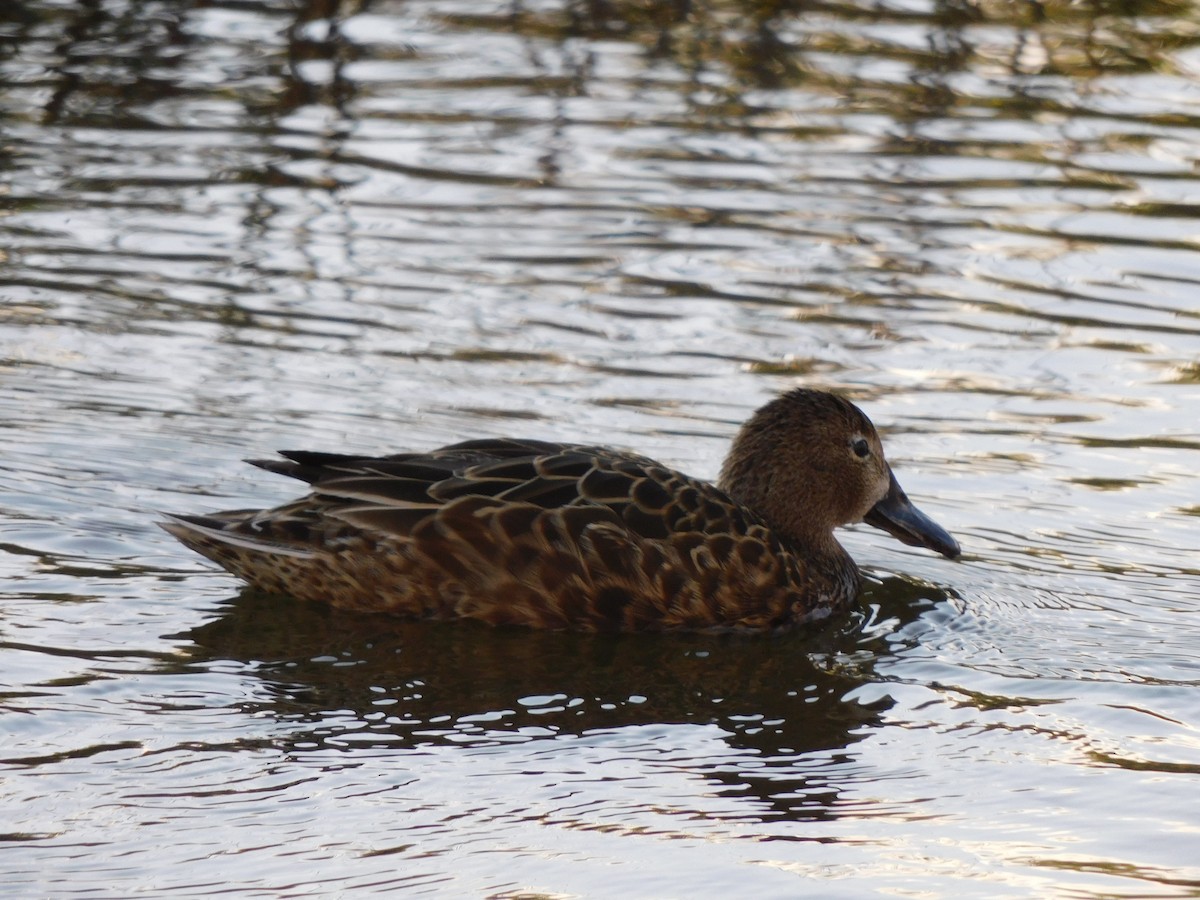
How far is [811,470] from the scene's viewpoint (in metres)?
8.83

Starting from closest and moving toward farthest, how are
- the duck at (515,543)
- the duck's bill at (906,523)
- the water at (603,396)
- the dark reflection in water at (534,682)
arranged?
the water at (603,396)
the dark reflection in water at (534,682)
the duck at (515,543)
the duck's bill at (906,523)

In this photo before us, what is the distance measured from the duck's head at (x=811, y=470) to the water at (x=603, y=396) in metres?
0.43

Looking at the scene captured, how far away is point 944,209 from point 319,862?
354 inches

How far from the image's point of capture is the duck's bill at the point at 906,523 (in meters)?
→ 8.78

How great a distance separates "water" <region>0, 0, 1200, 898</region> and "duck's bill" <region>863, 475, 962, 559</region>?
188 millimetres

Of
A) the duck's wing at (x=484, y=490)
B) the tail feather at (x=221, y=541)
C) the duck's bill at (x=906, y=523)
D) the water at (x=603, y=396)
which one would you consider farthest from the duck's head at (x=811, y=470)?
the tail feather at (x=221, y=541)

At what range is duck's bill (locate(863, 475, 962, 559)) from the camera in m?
8.78

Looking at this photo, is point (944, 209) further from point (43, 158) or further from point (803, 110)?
point (43, 158)

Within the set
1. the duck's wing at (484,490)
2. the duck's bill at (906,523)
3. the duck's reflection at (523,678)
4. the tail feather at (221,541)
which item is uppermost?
the duck's wing at (484,490)

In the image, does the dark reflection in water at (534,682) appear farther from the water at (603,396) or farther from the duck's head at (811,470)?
the duck's head at (811,470)

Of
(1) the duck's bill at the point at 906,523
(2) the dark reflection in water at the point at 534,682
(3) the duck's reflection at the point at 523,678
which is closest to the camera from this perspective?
(2) the dark reflection in water at the point at 534,682

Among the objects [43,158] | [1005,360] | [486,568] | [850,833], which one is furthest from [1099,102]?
[850,833]

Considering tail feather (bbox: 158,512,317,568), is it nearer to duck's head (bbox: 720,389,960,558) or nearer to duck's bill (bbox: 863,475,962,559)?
duck's head (bbox: 720,389,960,558)

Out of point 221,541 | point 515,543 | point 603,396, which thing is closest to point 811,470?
point 515,543
